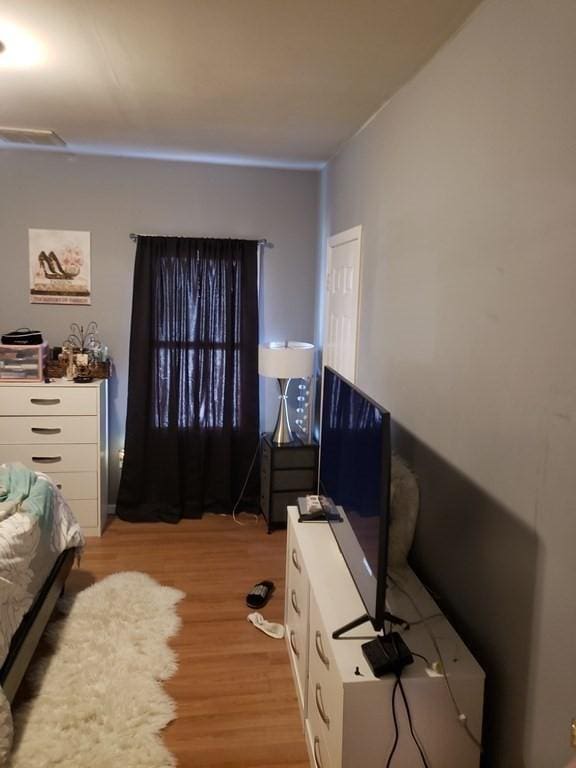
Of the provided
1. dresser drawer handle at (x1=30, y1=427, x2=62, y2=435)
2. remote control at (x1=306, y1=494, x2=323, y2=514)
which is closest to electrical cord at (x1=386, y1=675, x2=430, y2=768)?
remote control at (x1=306, y1=494, x2=323, y2=514)

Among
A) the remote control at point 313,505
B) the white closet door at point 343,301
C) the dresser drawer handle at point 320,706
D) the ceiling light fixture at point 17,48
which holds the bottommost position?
the dresser drawer handle at point 320,706

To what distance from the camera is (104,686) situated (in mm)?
2299

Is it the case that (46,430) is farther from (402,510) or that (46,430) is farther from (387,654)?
(387,654)

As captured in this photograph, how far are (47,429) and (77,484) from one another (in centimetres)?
40

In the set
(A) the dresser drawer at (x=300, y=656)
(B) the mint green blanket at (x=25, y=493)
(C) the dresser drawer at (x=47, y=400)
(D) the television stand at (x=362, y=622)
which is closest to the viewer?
(D) the television stand at (x=362, y=622)

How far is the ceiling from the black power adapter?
72.5 inches

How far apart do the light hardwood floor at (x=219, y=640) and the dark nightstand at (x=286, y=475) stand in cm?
19

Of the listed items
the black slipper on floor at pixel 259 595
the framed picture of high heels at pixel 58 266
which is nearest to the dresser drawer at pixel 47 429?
the framed picture of high heels at pixel 58 266

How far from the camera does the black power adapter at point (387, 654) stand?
1.55m

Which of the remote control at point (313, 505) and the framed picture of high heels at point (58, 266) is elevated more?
the framed picture of high heels at point (58, 266)

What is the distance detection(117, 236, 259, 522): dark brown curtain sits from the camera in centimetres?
397

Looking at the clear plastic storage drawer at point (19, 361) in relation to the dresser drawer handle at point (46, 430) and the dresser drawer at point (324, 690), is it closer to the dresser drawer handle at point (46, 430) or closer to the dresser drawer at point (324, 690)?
the dresser drawer handle at point (46, 430)

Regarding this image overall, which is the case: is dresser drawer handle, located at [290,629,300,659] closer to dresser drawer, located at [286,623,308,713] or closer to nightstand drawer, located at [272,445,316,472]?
dresser drawer, located at [286,623,308,713]

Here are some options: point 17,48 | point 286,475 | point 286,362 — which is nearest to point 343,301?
point 286,362
